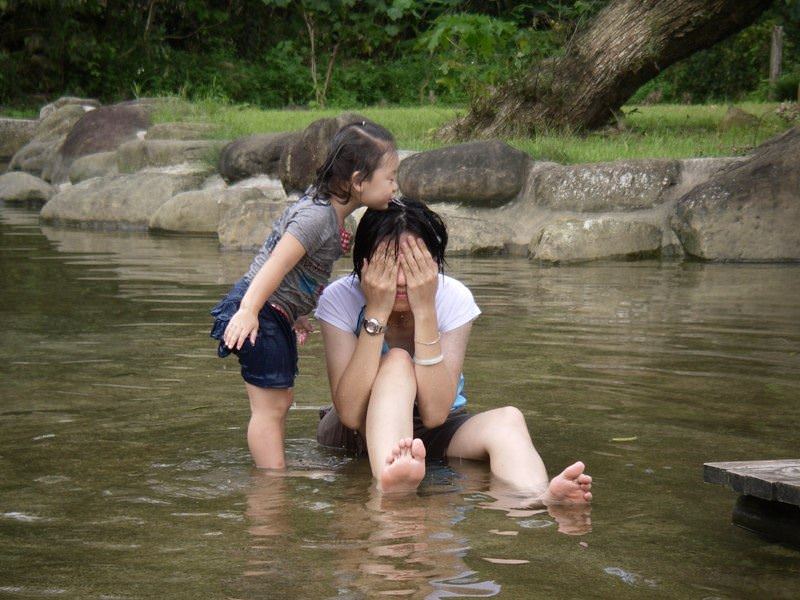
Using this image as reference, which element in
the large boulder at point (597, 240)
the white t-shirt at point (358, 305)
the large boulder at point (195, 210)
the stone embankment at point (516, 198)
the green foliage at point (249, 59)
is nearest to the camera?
the white t-shirt at point (358, 305)

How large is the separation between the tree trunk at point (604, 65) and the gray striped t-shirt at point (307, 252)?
9.50 m

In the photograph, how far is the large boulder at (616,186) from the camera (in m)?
10.8

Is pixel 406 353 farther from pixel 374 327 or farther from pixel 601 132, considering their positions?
pixel 601 132

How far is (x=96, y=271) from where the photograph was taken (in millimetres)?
9703

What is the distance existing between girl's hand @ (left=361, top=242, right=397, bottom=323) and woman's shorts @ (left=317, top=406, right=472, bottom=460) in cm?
44

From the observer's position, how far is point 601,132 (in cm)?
1412

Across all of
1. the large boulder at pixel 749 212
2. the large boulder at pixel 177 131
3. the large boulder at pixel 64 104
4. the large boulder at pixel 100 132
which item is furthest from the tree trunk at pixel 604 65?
the large boulder at pixel 64 104

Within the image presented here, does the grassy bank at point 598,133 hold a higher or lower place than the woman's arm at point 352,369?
higher

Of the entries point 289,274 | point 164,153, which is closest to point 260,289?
point 289,274

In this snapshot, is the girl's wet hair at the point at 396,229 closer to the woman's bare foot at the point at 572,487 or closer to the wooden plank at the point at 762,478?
the woman's bare foot at the point at 572,487

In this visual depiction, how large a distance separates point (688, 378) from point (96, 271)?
18.1ft

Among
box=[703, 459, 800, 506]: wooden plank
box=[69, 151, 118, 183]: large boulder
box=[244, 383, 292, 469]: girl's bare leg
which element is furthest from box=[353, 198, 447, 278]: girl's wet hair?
box=[69, 151, 118, 183]: large boulder

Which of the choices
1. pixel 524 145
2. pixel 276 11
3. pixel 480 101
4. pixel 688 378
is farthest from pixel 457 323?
pixel 276 11

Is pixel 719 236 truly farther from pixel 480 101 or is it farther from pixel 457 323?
pixel 457 323
